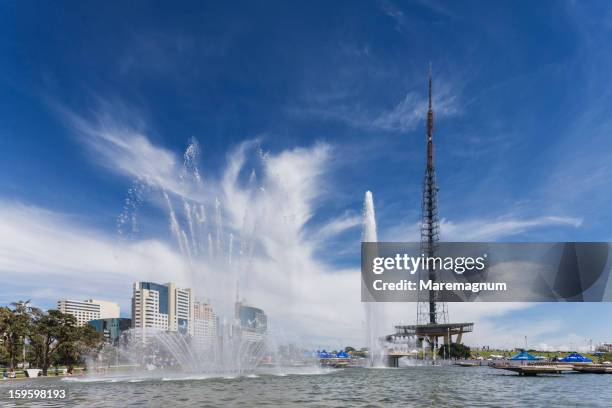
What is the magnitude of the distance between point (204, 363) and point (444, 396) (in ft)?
117

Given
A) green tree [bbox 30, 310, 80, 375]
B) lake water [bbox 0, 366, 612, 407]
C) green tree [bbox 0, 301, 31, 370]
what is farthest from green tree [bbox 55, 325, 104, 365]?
lake water [bbox 0, 366, 612, 407]

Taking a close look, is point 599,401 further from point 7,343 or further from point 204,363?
point 7,343

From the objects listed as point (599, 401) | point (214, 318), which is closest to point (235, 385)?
point (214, 318)

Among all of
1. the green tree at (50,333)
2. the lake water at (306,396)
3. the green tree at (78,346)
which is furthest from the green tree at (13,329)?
the lake water at (306,396)

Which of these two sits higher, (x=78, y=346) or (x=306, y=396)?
(x=306, y=396)

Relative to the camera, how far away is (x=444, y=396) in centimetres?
4953

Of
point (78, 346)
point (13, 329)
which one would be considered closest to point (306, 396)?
point (13, 329)

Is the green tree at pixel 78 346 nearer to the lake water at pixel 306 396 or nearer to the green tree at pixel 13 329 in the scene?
the green tree at pixel 13 329

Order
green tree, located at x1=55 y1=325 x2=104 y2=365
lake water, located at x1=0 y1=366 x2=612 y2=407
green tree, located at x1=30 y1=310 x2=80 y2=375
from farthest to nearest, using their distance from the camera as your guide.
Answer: green tree, located at x1=55 y1=325 x2=104 y2=365
green tree, located at x1=30 y1=310 x2=80 y2=375
lake water, located at x1=0 y1=366 x2=612 y2=407

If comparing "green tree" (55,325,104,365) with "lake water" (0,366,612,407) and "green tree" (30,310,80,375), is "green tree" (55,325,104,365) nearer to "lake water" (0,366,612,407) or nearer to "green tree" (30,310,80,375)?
"green tree" (30,310,80,375)

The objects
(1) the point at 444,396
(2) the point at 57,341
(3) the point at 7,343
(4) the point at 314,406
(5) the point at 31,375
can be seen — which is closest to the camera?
(4) the point at 314,406

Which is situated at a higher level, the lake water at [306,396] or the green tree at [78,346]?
the lake water at [306,396]

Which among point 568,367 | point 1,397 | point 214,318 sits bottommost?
point 568,367

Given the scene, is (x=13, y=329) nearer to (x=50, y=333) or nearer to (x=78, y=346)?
(x=50, y=333)
